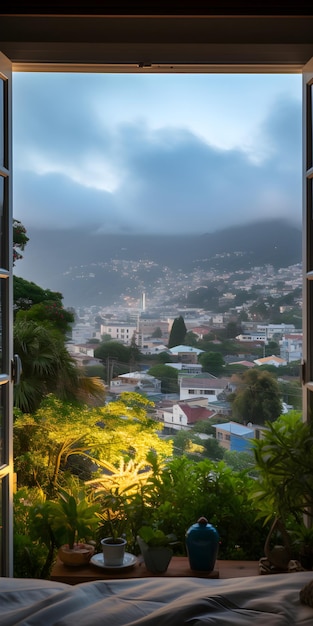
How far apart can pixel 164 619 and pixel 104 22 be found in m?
2.38

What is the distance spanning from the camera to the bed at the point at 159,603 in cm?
123

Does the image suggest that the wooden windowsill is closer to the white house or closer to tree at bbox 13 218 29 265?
the white house

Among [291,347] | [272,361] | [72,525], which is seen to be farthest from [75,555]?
[291,347]

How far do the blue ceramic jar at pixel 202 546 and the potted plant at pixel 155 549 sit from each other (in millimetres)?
92

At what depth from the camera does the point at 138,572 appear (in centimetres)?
255

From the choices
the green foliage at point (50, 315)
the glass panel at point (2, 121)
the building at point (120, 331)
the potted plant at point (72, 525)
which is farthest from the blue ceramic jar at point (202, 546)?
the glass panel at point (2, 121)

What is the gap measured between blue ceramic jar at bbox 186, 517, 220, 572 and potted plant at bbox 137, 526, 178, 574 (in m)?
0.09

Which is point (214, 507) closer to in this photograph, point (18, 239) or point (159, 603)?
point (159, 603)

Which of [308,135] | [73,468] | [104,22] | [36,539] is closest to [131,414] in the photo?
[73,468]

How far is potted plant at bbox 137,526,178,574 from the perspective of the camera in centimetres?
252

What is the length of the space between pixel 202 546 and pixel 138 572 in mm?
293

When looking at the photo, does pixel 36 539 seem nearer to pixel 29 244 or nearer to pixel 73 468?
pixel 73 468

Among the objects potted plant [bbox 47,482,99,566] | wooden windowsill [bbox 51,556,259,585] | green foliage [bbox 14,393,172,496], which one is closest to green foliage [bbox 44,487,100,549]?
potted plant [bbox 47,482,99,566]

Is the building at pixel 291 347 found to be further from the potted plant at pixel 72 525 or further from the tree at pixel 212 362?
the potted plant at pixel 72 525
